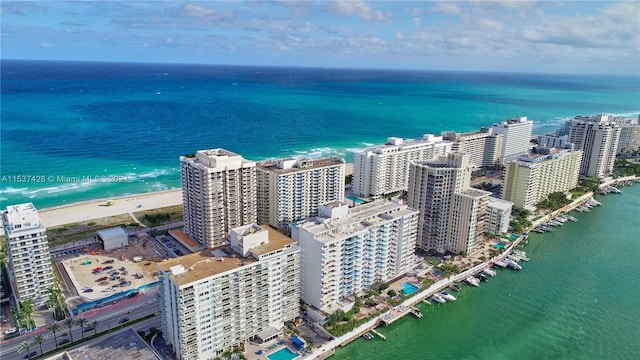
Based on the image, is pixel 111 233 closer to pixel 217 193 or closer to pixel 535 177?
pixel 217 193

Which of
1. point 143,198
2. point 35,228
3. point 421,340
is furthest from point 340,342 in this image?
point 143,198

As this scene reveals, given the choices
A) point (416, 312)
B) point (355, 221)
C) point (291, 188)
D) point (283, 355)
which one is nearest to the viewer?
point (283, 355)

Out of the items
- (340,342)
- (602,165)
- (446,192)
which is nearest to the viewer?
(340,342)

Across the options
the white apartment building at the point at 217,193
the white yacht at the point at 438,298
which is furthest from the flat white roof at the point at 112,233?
the white yacht at the point at 438,298

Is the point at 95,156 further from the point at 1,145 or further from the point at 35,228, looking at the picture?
the point at 35,228

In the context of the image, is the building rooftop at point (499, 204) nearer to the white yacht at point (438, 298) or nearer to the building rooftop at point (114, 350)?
the white yacht at point (438, 298)

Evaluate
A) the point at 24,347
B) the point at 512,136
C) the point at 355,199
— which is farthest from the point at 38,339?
the point at 512,136
